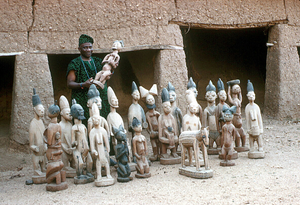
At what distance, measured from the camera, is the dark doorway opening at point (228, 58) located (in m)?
8.88

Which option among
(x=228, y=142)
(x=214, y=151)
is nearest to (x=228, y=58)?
(x=214, y=151)

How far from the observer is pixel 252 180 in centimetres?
364

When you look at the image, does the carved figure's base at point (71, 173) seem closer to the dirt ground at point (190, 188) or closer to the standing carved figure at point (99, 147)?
the dirt ground at point (190, 188)

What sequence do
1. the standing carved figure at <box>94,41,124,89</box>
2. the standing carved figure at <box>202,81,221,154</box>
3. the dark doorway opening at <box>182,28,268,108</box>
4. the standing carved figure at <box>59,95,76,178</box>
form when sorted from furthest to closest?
the dark doorway opening at <box>182,28,268,108</box>
the standing carved figure at <box>202,81,221,154</box>
the standing carved figure at <box>94,41,124,89</box>
the standing carved figure at <box>59,95,76,178</box>

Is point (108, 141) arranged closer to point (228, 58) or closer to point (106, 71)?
point (106, 71)

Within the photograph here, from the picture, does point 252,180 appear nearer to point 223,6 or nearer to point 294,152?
point 294,152

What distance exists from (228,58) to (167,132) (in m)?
5.21

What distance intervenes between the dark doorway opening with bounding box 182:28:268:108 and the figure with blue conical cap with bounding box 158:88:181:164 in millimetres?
4348

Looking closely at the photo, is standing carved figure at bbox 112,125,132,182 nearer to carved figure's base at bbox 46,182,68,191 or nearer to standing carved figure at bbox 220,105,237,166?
carved figure's base at bbox 46,182,68,191

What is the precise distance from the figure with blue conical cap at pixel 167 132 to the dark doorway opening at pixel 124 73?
2848 mm

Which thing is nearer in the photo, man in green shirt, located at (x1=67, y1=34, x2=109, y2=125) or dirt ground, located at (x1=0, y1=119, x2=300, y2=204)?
dirt ground, located at (x1=0, y1=119, x2=300, y2=204)

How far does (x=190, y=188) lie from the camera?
11.5ft

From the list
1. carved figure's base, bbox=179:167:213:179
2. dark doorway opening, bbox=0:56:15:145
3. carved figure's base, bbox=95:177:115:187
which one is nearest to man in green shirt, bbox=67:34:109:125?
carved figure's base, bbox=95:177:115:187

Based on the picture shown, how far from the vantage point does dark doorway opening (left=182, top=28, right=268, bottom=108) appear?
29.1 ft
